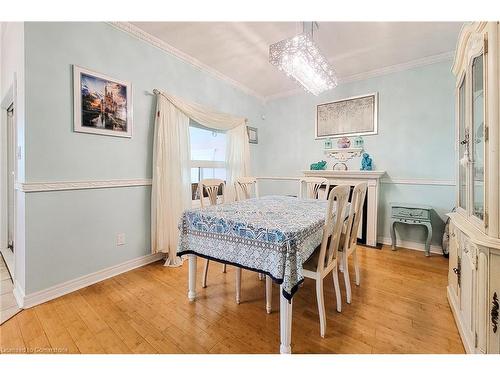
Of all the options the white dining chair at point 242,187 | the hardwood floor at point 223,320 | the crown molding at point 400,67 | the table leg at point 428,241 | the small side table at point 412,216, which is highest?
the crown molding at point 400,67

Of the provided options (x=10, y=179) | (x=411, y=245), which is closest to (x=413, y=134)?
(x=411, y=245)

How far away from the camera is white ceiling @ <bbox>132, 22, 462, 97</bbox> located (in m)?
2.33

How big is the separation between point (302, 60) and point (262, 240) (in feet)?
5.23

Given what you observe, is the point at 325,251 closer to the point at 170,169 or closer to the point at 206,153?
the point at 170,169

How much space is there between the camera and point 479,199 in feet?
4.20

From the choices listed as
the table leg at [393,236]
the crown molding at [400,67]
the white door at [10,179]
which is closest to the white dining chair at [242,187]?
A: the table leg at [393,236]

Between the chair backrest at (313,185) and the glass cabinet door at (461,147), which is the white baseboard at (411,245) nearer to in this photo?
the chair backrest at (313,185)

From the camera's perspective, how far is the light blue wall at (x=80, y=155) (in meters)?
1.80

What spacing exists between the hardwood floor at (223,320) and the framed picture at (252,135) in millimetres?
2745

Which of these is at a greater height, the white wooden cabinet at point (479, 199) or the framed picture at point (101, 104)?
the framed picture at point (101, 104)

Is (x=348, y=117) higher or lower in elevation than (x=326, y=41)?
lower
